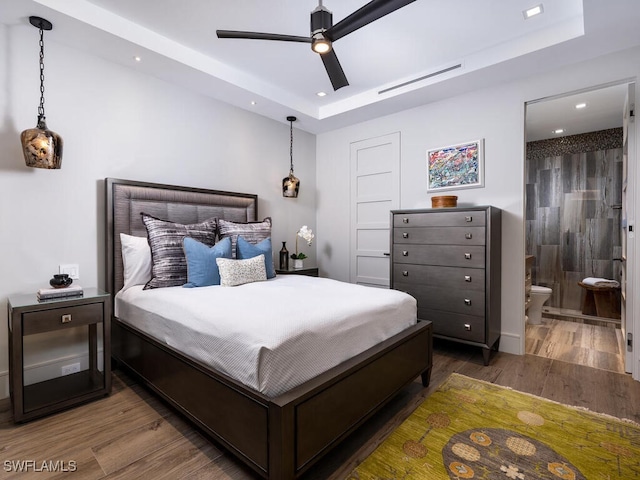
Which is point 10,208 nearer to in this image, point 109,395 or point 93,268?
point 93,268

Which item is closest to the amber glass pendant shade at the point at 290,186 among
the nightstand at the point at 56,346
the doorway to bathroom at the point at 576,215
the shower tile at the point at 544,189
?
the nightstand at the point at 56,346

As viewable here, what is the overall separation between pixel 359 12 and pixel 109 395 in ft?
9.59

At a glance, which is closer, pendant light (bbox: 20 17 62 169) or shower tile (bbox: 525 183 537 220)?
pendant light (bbox: 20 17 62 169)

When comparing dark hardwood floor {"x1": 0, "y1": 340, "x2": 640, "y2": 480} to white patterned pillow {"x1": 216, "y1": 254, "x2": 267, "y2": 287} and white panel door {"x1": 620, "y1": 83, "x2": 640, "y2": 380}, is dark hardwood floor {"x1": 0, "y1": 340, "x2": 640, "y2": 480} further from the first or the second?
white patterned pillow {"x1": 216, "y1": 254, "x2": 267, "y2": 287}

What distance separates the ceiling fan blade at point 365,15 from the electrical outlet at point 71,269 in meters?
2.51

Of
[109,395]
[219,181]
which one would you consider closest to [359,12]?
[219,181]

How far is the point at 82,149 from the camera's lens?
265 cm

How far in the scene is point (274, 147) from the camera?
13.9ft

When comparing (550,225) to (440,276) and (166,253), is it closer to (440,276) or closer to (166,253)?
(440,276)

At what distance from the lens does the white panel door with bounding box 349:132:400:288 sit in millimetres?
4059

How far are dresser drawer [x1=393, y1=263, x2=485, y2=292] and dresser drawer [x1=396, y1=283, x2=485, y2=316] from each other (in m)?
0.04

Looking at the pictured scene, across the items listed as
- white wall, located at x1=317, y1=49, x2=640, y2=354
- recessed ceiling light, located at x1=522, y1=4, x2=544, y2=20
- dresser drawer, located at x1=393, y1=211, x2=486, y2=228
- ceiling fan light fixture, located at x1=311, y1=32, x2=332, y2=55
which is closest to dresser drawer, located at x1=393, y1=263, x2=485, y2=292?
dresser drawer, located at x1=393, y1=211, x2=486, y2=228

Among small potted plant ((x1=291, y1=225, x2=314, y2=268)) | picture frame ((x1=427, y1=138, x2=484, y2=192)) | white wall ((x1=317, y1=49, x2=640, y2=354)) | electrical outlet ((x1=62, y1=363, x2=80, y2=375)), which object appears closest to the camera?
electrical outlet ((x1=62, y1=363, x2=80, y2=375))

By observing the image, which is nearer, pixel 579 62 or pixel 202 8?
pixel 202 8
